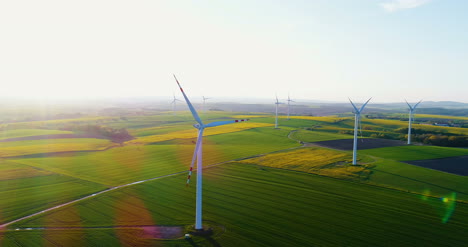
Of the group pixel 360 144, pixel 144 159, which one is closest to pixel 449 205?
pixel 360 144

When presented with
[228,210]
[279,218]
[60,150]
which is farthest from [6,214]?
[60,150]

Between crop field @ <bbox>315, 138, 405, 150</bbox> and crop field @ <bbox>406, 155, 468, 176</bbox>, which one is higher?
crop field @ <bbox>315, 138, 405, 150</bbox>

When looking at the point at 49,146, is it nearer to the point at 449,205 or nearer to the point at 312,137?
the point at 312,137

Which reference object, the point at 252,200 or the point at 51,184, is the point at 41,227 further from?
the point at 252,200

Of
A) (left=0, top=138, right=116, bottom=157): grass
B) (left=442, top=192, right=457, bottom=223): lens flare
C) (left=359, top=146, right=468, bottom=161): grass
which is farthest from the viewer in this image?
(left=0, top=138, right=116, bottom=157): grass

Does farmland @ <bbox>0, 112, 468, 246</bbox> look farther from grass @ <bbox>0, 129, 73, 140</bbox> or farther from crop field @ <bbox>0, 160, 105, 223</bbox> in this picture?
grass @ <bbox>0, 129, 73, 140</bbox>

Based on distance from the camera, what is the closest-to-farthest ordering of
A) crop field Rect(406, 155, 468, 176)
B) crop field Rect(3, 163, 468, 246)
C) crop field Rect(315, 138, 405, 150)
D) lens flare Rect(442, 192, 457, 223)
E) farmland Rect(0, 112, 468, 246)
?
1. crop field Rect(3, 163, 468, 246)
2. farmland Rect(0, 112, 468, 246)
3. lens flare Rect(442, 192, 457, 223)
4. crop field Rect(406, 155, 468, 176)
5. crop field Rect(315, 138, 405, 150)

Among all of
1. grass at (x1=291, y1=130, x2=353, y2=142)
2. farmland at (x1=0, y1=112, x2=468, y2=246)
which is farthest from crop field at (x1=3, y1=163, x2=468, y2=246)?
grass at (x1=291, y1=130, x2=353, y2=142)
